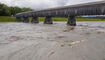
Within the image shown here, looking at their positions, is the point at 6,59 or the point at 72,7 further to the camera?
the point at 72,7

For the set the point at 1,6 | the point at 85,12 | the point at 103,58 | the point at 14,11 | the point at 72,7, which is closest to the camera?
the point at 103,58

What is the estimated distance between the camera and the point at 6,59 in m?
4.16

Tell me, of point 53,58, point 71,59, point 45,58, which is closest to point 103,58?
point 71,59

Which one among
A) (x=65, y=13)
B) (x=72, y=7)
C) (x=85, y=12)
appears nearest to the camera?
(x=85, y=12)

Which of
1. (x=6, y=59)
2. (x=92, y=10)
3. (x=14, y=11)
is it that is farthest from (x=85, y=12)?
(x=14, y=11)

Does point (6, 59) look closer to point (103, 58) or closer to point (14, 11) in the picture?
point (103, 58)

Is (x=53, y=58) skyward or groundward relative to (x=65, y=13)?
groundward

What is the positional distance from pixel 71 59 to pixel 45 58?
1.14 m

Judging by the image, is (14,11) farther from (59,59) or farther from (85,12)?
(59,59)

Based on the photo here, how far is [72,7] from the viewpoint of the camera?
25812mm

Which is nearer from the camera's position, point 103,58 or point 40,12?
point 103,58

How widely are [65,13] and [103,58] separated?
982 inches

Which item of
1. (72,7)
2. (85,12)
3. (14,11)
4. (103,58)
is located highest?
(14,11)

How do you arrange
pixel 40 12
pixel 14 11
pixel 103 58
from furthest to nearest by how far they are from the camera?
pixel 14 11 < pixel 40 12 < pixel 103 58
